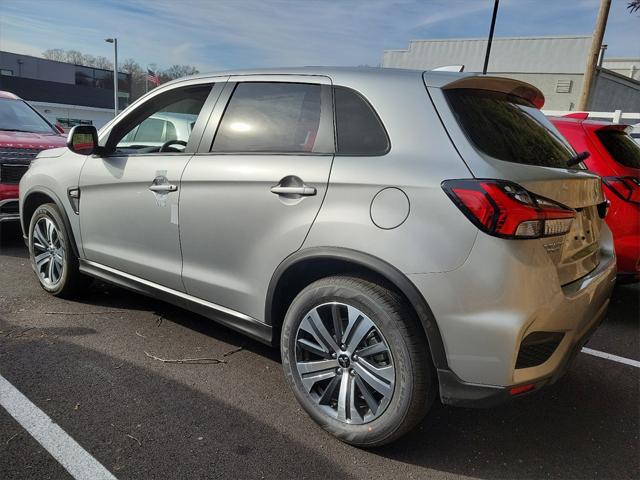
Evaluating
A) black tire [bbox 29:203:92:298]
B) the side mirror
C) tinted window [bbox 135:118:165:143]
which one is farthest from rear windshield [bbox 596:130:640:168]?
black tire [bbox 29:203:92:298]

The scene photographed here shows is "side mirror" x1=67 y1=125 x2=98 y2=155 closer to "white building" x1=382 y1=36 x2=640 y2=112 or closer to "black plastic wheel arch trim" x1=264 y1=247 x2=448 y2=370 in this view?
"black plastic wheel arch trim" x1=264 y1=247 x2=448 y2=370

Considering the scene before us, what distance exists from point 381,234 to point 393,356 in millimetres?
542

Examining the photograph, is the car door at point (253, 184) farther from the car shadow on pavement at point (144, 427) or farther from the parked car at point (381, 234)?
the car shadow on pavement at point (144, 427)

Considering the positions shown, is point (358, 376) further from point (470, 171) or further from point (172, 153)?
point (172, 153)

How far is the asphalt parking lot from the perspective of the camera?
90.0 inches

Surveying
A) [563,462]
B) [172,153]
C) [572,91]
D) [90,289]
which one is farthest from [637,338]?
[572,91]

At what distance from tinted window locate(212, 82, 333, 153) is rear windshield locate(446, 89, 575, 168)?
2.20 ft

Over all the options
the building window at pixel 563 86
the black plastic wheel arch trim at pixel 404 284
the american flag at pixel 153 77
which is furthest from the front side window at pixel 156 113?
the building window at pixel 563 86

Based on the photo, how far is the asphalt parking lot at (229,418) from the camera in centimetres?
229

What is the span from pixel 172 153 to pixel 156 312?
1.46 meters

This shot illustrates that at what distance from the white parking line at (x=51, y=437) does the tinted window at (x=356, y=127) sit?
181cm

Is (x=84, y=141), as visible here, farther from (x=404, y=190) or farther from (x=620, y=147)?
(x=620, y=147)

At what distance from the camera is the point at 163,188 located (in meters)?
3.12

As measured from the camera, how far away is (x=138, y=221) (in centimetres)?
333
